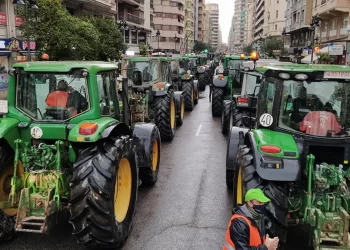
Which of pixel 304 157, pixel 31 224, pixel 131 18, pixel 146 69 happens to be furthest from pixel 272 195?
pixel 131 18

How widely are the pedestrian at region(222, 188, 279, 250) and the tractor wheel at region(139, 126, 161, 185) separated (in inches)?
144

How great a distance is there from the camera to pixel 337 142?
4.39 m

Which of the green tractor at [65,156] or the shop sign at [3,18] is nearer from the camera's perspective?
the green tractor at [65,156]

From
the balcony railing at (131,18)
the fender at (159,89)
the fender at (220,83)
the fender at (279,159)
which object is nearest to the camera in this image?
the fender at (279,159)

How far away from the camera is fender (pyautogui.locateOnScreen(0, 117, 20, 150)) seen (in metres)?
4.54

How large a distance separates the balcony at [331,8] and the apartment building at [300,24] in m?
7.37

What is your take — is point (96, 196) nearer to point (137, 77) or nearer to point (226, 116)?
point (137, 77)

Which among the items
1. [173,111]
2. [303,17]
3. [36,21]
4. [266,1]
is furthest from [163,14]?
[173,111]

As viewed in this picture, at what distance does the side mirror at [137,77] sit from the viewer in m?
10.1

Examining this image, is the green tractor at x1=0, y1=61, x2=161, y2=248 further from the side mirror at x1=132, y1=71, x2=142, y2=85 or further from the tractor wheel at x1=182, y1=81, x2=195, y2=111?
the tractor wheel at x1=182, y1=81, x2=195, y2=111

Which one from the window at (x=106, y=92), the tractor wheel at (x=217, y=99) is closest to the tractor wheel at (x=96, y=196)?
the window at (x=106, y=92)

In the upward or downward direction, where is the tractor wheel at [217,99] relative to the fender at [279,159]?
downward

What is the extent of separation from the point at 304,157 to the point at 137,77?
Result: 6645mm

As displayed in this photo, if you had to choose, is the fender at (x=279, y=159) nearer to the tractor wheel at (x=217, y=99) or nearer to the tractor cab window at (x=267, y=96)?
the tractor cab window at (x=267, y=96)
